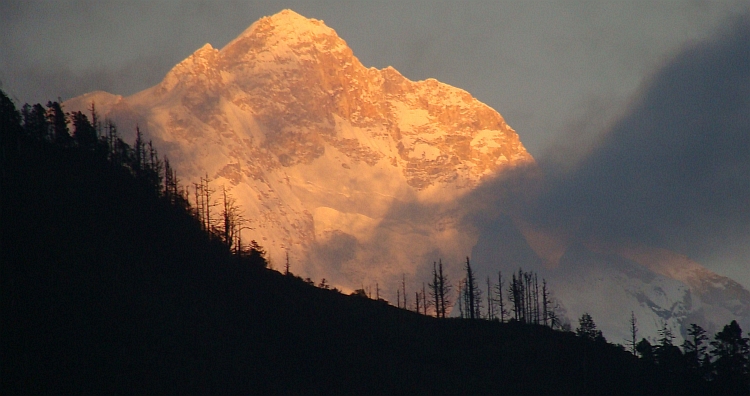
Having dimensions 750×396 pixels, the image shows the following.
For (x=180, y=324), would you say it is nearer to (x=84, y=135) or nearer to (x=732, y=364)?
(x=84, y=135)

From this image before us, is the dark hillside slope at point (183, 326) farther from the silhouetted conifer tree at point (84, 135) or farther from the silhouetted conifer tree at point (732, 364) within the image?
the silhouetted conifer tree at point (84, 135)

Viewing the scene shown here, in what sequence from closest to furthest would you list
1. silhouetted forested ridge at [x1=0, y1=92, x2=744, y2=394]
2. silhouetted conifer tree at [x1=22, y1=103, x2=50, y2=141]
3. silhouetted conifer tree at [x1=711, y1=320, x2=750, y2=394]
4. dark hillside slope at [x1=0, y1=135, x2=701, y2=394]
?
1. dark hillside slope at [x1=0, y1=135, x2=701, y2=394]
2. silhouetted forested ridge at [x1=0, y1=92, x2=744, y2=394]
3. silhouetted conifer tree at [x1=711, y1=320, x2=750, y2=394]
4. silhouetted conifer tree at [x1=22, y1=103, x2=50, y2=141]

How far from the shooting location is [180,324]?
101750 millimetres

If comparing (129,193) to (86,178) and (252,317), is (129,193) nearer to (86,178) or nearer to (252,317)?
(86,178)

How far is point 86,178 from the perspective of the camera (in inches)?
4643

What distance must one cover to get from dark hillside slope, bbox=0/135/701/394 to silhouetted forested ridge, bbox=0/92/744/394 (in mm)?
197

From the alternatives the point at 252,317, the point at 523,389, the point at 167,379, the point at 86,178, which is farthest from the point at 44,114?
the point at 523,389

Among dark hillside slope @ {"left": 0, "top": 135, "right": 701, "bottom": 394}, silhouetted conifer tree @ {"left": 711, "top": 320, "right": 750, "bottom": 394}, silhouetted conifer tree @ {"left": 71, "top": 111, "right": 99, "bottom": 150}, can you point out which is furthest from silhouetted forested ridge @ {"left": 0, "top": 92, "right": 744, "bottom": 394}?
silhouetted conifer tree @ {"left": 711, "top": 320, "right": 750, "bottom": 394}

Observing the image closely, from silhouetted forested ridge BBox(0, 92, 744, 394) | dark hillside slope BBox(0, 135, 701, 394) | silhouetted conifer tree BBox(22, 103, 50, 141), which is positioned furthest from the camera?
silhouetted conifer tree BBox(22, 103, 50, 141)

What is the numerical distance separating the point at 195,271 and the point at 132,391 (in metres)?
32.2

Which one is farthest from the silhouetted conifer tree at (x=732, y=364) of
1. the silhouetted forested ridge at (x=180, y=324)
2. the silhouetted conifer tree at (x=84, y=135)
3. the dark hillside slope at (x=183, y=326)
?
the silhouetted conifer tree at (x=84, y=135)

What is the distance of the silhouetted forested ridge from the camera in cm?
8856

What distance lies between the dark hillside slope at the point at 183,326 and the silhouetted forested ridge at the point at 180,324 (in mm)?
197

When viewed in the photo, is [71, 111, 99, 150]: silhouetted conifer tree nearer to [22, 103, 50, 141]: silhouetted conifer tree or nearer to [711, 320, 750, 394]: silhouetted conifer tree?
[22, 103, 50, 141]: silhouetted conifer tree
